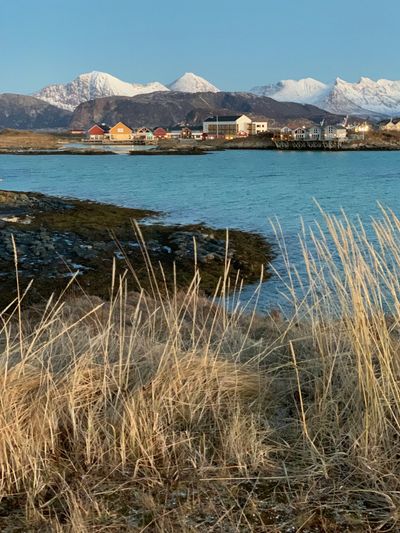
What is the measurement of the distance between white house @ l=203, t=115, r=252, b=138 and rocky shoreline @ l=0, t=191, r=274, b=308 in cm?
14015

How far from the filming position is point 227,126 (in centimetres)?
16150

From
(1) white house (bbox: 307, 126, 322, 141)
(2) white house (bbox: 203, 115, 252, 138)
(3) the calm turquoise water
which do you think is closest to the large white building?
(2) white house (bbox: 203, 115, 252, 138)

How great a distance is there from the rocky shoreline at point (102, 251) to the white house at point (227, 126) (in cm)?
14015

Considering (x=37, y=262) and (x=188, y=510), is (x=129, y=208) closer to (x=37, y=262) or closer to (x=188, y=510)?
(x=37, y=262)

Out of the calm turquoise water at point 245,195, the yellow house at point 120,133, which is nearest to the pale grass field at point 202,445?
the calm turquoise water at point 245,195

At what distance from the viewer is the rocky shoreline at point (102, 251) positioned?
13617 millimetres

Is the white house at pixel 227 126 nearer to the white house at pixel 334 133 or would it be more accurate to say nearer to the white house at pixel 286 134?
the white house at pixel 286 134

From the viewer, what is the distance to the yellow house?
162 metres

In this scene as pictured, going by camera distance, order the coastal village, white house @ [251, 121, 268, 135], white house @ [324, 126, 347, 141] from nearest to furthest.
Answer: white house @ [324, 126, 347, 141]
the coastal village
white house @ [251, 121, 268, 135]

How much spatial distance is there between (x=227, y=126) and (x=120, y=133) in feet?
105

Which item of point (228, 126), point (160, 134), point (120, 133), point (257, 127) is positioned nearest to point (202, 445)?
point (228, 126)

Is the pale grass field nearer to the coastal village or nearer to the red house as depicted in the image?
the coastal village

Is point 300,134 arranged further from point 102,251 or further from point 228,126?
point 102,251

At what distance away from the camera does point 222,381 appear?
12.0ft
